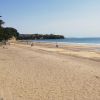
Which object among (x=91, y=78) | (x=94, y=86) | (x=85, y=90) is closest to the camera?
(x=85, y=90)

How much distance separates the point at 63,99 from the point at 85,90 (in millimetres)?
1702

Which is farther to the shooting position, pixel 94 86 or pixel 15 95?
pixel 94 86

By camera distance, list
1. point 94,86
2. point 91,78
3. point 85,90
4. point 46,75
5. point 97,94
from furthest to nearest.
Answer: point 46,75 → point 91,78 → point 94,86 → point 85,90 → point 97,94

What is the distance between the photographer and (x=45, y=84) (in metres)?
12.6

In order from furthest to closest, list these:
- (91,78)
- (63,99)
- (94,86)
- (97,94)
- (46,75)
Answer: (46,75)
(91,78)
(94,86)
(97,94)
(63,99)

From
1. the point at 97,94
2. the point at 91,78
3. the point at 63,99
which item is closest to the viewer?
the point at 63,99

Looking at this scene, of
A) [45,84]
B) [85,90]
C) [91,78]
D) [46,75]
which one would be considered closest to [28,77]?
[46,75]

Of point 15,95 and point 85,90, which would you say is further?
point 85,90

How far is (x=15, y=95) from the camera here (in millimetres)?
10391

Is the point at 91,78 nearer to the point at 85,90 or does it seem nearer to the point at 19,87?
the point at 85,90

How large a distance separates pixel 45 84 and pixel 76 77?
2.37m

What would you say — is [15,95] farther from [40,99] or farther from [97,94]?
[97,94]

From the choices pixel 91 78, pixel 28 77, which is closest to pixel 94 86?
pixel 91 78

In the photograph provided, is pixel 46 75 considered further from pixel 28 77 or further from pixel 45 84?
pixel 45 84
